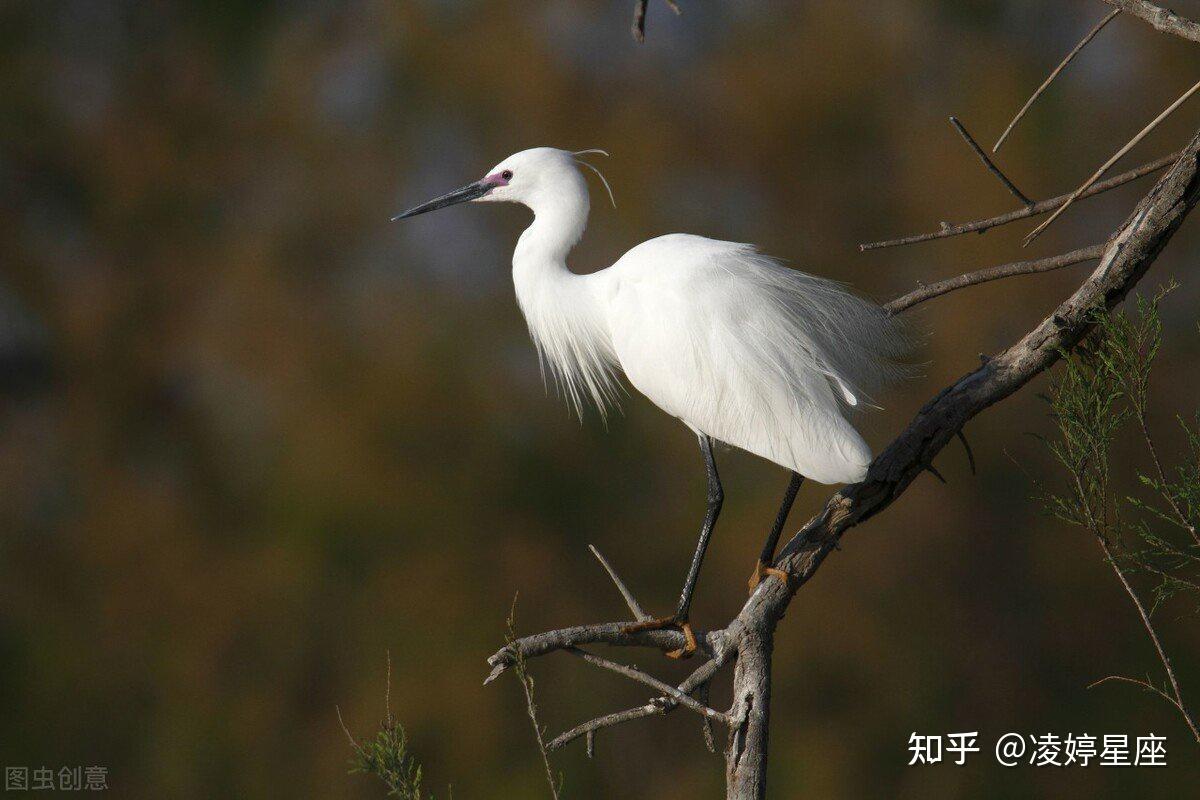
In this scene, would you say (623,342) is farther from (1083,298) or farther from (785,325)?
(1083,298)

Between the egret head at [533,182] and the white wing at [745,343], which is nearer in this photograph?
the white wing at [745,343]

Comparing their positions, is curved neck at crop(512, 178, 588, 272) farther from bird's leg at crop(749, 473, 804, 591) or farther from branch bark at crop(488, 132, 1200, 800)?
branch bark at crop(488, 132, 1200, 800)

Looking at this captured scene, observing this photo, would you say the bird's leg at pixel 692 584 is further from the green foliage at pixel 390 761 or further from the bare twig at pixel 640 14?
the bare twig at pixel 640 14

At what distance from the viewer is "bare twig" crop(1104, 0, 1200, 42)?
1.15 meters


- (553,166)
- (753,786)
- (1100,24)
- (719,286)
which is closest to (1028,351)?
(1100,24)

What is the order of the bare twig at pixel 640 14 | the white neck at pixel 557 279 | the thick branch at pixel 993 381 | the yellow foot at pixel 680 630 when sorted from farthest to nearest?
the white neck at pixel 557 279 → the yellow foot at pixel 680 630 → the thick branch at pixel 993 381 → the bare twig at pixel 640 14

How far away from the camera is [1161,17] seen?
117 cm

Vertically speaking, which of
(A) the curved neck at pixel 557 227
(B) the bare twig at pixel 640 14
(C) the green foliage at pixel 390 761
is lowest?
(C) the green foliage at pixel 390 761

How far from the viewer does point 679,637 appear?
141 centimetres

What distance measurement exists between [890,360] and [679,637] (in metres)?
0.66

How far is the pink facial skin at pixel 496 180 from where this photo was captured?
1969mm

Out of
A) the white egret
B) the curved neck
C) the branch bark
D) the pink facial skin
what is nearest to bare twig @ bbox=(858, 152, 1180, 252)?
the branch bark

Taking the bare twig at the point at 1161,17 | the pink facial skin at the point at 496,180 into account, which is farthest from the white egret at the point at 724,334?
the bare twig at the point at 1161,17

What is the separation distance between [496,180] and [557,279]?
0.26m
